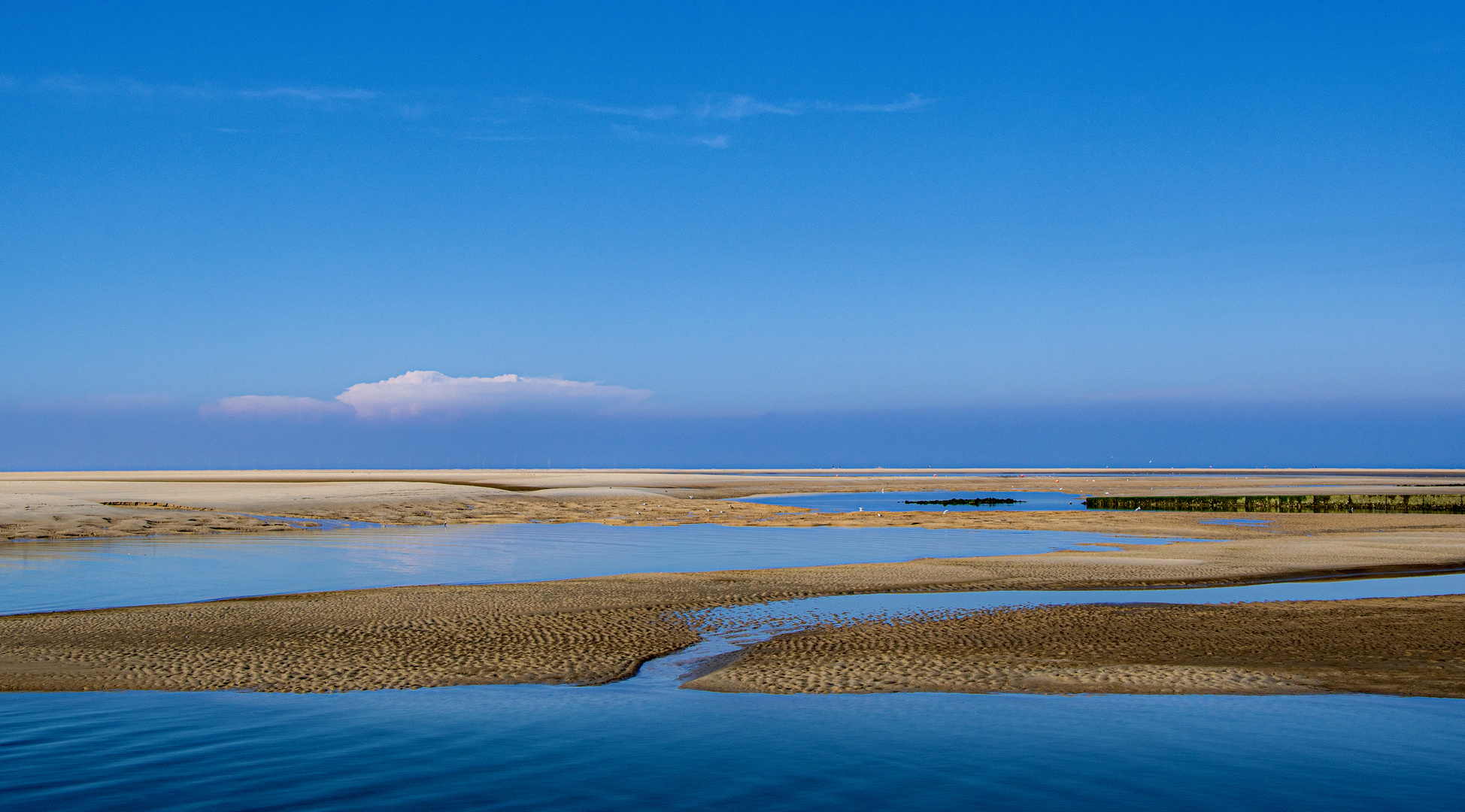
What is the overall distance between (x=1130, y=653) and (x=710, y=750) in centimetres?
983

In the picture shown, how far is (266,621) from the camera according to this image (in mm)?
21969

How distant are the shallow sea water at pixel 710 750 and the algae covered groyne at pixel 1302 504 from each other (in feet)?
209

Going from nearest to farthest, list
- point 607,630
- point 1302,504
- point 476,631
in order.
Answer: point 476,631 < point 607,630 < point 1302,504

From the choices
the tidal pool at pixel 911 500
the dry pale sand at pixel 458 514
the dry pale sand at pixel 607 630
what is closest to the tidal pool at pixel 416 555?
the dry pale sand at pixel 607 630

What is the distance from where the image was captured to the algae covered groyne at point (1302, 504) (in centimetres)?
7112

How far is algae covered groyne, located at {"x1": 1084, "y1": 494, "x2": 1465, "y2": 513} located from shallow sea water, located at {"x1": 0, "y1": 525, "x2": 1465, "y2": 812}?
209 feet

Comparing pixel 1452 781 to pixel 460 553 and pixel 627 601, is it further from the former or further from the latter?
pixel 460 553

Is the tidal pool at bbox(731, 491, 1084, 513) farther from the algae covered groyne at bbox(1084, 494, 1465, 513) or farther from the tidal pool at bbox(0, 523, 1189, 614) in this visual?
the tidal pool at bbox(0, 523, 1189, 614)

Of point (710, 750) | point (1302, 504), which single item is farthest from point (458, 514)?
point (1302, 504)

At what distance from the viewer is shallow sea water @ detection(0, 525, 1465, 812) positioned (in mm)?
11039

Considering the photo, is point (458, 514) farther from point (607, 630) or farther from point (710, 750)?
point (710, 750)

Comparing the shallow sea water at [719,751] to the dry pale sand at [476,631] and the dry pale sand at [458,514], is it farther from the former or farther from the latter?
the dry pale sand at [458,514]

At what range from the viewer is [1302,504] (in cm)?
7481

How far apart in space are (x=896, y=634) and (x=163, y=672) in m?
13.9
